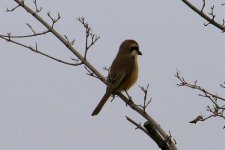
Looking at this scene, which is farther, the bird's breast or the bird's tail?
the bird's breast

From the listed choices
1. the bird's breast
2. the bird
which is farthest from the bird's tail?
the bird's breast

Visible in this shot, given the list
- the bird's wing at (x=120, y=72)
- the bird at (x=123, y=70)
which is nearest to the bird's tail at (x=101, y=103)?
the bird at (x=123, y=70)

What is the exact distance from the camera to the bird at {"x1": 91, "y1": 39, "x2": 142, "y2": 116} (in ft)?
24.6

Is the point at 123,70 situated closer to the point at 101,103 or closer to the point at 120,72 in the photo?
the point at 120,72

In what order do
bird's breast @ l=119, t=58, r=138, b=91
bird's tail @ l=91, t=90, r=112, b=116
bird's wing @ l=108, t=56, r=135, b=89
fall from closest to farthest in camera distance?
bird's tail @ l=91, t=90, r=112, b=116 < bird's wing @ l=108, t=56, r=135, b=89 < bird's breast @ l=119, t=58, r=138, b=91

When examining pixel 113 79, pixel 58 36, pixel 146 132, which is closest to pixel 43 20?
pixel 58 36

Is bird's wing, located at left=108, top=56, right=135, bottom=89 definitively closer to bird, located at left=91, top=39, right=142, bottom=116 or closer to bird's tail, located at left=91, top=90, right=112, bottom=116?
bird, located at left=91, top=39, right=142, bottom=116

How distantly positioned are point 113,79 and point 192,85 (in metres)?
3.01

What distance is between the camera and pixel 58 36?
6.20m

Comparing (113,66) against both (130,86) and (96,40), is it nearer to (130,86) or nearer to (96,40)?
(130,86)

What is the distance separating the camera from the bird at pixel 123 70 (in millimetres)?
7512

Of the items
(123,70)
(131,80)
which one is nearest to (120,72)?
(123,70)

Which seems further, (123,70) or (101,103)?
(123,70)

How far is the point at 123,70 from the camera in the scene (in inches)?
318
